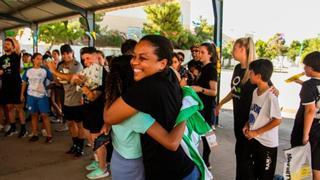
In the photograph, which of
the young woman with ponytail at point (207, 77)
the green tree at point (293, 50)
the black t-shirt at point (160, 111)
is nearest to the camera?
the black t-shirt at point (160, 111)

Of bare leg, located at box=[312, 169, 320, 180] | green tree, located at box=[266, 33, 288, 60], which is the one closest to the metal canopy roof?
bare leg, located at box=[312, 169, 320, 180]

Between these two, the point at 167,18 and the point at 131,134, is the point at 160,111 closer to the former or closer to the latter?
the point at 131,134

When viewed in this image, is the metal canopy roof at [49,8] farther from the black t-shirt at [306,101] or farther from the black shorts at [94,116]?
the black t-shirt at [306,101]

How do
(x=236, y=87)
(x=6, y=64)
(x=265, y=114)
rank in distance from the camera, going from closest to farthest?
(x=265, y=114)
(x=236, y=87)
(x=6, y=64)

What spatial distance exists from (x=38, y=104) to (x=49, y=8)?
280 inches

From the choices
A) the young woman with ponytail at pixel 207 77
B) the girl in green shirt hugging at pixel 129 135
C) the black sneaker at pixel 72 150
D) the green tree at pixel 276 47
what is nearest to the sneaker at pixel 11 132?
the black sneaker at pixel 72 150

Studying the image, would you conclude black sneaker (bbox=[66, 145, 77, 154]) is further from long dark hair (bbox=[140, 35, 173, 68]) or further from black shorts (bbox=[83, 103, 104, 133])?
long dark hair (bbox=[140, 35, 173, 68])

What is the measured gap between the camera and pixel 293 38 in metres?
38.5

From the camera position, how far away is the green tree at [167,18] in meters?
31.0

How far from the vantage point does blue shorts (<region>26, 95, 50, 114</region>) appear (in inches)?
211

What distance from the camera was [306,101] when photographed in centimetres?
285

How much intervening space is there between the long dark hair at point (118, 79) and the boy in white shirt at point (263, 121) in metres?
1.23

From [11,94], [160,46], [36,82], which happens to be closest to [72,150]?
[36,82]

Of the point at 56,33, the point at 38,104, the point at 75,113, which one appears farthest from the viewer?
the point at 56,33
